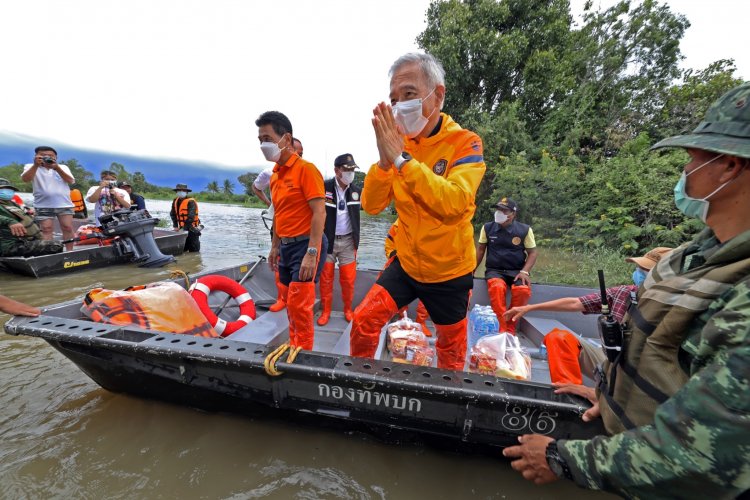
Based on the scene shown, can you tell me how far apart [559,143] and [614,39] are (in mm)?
5452

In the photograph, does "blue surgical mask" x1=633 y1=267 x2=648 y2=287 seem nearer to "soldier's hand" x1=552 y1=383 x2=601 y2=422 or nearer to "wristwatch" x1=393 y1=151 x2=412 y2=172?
"soldier's hand" x1=552 y1=383 x2=601 y2=422

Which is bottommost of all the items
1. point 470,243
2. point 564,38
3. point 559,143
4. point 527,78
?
Answer: point 470,243

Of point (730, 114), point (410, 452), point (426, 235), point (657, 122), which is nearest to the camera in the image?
point (730, 114)

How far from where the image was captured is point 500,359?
212 cm

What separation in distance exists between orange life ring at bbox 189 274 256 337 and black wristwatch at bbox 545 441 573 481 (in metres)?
2.74

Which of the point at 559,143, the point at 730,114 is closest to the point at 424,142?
the point at 730,114

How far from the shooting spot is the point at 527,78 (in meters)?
12.3

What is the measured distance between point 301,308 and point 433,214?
4.48 ft

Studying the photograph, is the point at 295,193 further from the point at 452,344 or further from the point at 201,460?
the point at 201,460

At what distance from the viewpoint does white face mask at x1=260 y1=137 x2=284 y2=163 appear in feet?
7.98

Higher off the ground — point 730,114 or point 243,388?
point 730,114

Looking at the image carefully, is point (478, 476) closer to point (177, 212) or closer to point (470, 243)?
point (470, 243)

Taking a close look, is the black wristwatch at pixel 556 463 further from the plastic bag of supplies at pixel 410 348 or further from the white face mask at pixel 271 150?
the white face mask at pixel 271 150

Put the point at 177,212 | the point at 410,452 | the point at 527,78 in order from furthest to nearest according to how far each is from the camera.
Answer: the point at 527,78
the point at 177,212
the point at 410,452
